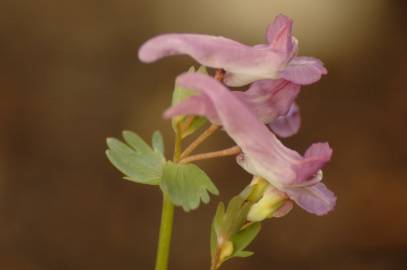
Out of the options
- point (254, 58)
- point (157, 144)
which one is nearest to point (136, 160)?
point (157, 144)

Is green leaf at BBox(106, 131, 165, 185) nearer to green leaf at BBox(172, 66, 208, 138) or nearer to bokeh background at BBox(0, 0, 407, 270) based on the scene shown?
green leaf at BBox(172, 66, 208, 138)

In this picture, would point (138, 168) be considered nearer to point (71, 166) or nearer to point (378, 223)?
point (71, 166)

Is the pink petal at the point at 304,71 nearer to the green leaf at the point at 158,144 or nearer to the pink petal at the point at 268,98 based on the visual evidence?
the pink petal at the point at 268,98

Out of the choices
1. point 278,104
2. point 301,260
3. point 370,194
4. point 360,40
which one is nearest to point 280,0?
point 360,40

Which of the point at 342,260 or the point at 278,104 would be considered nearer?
the point at 278,104

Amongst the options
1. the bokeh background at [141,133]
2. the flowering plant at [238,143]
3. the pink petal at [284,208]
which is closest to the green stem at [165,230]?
the flowering plant at [238,143]

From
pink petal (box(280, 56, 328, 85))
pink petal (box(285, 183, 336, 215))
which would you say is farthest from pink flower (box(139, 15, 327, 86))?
pink petal (box(285, 183, 336, 215))

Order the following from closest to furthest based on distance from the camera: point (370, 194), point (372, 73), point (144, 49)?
1. point (144, 49)
2. point (370, 194)
3. point (372, 73)

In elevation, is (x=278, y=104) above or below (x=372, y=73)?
below
